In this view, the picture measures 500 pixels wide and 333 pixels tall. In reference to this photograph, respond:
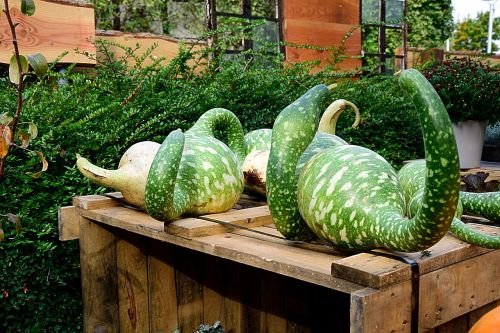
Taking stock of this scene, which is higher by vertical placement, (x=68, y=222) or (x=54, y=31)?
(x=54, y=31)

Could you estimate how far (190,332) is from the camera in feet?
6.11

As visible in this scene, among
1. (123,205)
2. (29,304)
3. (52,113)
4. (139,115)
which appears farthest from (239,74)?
(29,304)

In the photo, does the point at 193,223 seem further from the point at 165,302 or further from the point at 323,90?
the point at 165,302

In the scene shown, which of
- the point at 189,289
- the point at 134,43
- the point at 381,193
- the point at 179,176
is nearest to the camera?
the point at 381,193

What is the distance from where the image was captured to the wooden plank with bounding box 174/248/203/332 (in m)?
1.83

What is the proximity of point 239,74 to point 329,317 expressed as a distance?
1.09 metres

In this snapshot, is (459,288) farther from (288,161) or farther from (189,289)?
(189,289)

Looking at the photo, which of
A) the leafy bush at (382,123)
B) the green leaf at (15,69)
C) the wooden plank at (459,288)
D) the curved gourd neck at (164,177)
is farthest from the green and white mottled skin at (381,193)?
the leafy bush at (382,123)

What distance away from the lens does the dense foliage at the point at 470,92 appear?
2.89 m

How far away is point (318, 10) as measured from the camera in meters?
5.16

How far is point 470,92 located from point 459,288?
205 centimetres

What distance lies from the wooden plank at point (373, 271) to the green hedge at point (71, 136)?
3.15 feet

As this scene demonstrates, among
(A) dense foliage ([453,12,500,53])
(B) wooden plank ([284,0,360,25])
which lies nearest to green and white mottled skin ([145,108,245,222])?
(B) wooden plank ([284,0,360,25])

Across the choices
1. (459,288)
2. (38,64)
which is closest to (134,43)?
(38,64)
